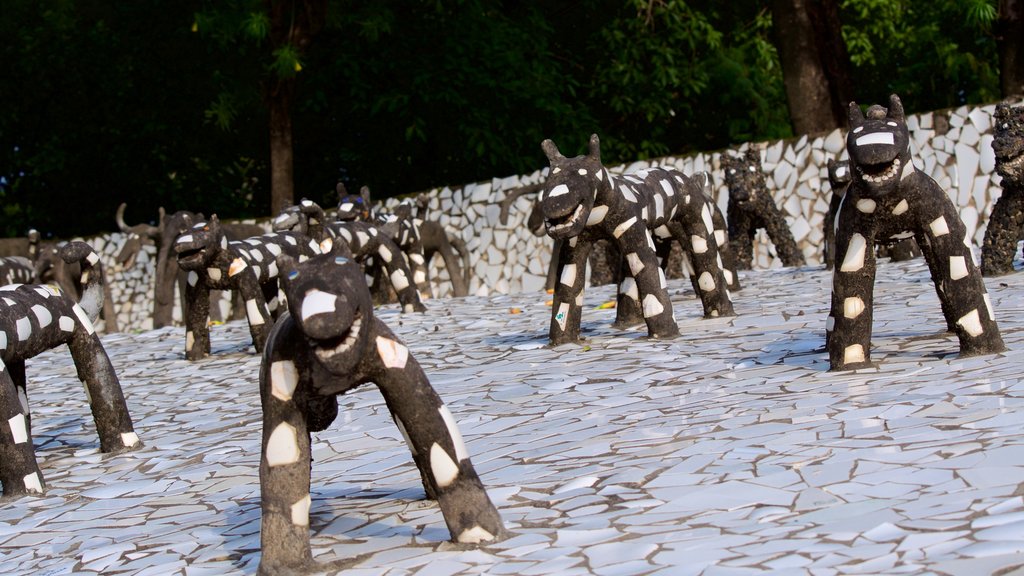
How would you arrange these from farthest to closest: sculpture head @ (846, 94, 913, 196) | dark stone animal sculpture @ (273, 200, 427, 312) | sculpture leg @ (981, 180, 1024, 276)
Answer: dark stone animal sculpture @ (273, 200, 427, 312), sculpture leg @ (981, 180, 1024, 276), sculpture head @ (846, 94, 913, 196)

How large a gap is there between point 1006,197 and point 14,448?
902cm

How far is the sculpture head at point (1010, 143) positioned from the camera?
1159cm

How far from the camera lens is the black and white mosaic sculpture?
495cm

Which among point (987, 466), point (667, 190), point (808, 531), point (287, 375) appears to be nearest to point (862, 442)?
point (987, 466)

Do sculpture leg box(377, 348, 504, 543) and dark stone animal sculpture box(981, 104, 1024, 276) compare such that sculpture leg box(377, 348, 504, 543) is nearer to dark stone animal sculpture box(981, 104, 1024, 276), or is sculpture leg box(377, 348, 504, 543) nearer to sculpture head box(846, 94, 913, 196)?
sculpture head box(846, 94, 913, 196)

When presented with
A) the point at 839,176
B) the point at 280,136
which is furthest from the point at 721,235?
the point at 280,136

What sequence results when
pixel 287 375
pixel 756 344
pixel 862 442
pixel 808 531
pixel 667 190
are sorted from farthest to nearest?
pixel 667 190 → pixel 756 344 → pixel 862 442 → pixel 287 375 → pixel 808 531

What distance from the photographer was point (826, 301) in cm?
1245

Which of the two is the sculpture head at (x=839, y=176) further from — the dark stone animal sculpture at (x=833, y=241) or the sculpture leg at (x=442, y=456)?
the sculpture leg at (x=442, y=456)

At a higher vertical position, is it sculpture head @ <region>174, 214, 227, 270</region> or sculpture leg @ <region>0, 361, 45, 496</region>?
sculpture head @ <region>174, 214, 227, 270</region>

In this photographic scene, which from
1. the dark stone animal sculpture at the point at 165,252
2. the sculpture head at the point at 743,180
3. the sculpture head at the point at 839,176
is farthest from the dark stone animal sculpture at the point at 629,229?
the dark stone animal sculpture at the point at 165,252

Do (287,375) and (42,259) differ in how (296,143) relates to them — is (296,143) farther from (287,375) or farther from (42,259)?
(287,375)

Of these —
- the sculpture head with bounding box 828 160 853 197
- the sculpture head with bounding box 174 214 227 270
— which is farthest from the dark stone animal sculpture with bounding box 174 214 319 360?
the sculpture head with bounding box 828 160 853 197

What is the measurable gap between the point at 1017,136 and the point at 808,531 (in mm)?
8064
